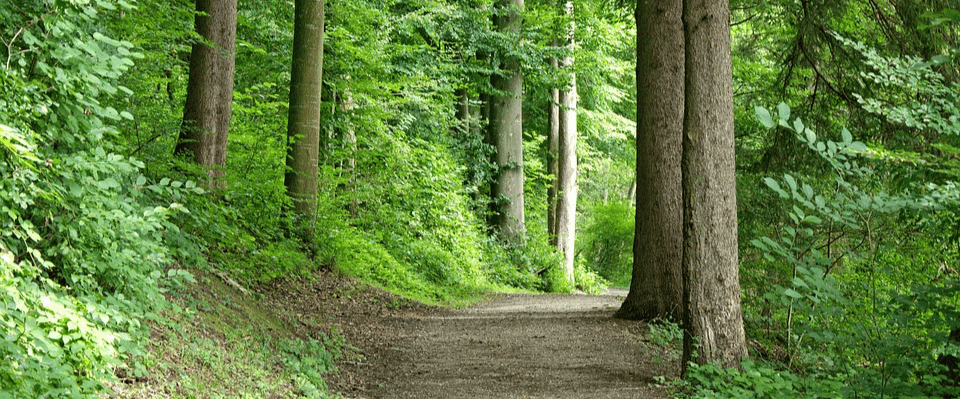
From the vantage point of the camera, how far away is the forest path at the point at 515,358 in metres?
7.29

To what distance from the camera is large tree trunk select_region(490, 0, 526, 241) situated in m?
21.4

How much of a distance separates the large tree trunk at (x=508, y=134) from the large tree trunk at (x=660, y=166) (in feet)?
36.3

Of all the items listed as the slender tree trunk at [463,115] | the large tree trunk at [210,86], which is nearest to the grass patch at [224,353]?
the large tree trunk at [210,86]

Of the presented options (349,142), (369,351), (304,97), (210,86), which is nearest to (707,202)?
(369,351)

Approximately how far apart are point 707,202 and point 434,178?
12766 millimetres

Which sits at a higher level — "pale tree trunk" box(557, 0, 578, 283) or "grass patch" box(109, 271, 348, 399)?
"pale tree trunk" box(557, 0, 578, 283)

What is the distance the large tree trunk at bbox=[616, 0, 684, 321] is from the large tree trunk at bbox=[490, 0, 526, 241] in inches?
435

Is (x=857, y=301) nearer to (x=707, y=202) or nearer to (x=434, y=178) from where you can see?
(x=707, y=202)

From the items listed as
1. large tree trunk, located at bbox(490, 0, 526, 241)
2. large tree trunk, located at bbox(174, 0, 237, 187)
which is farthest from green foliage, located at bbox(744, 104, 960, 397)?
large tree trunk, located at bbox(490, 0, 526, 241)

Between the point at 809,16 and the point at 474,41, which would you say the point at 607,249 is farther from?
the point at 809,16

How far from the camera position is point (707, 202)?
22.7 ft

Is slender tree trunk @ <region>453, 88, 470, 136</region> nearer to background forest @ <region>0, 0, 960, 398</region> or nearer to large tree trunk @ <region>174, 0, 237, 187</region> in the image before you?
background forest @ <region>0, 0, 960, 398</region>

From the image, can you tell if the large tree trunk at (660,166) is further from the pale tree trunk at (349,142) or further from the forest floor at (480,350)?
the pale tree trunk at (349,142)

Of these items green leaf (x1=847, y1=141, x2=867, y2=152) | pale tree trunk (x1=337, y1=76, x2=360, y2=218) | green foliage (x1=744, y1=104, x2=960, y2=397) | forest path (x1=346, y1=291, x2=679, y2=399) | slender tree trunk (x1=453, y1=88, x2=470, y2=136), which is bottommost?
forest path (x1=346, y1=291, x2=679, y2=399)
